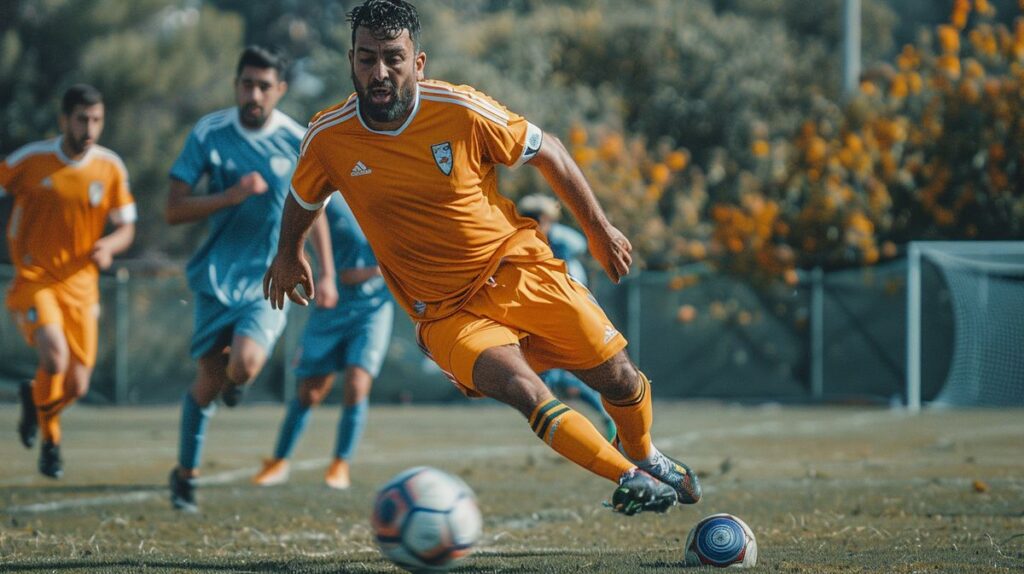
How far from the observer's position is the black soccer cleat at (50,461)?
29.4 ft

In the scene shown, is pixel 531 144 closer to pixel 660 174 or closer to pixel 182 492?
pixel 182 492

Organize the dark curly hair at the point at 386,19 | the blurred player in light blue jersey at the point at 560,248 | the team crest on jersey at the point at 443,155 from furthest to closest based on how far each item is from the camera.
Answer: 1. the blurred player in light blue jersey at the point at 560,248
2. the team crest on jersey at the point at 443,155
3. the dark curly hair at the point at 386,19

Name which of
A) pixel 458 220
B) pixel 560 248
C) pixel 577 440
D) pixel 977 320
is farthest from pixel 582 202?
pixel 977 320

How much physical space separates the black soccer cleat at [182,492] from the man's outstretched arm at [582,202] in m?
3.17

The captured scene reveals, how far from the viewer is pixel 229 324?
25.9ft

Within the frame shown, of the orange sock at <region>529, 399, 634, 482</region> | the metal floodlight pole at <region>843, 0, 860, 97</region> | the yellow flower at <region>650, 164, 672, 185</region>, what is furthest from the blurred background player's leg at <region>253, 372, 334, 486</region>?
the metal floodlight pole at <region>843, 0, 860, 97</region>

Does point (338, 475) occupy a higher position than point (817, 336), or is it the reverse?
point (338, 475)

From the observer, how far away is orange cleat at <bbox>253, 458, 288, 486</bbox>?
891cm

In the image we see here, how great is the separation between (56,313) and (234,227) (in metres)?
2.00

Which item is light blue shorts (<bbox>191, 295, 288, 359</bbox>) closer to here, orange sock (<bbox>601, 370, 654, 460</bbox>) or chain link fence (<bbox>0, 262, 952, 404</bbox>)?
orange sock (<bbox>601, 370, 654, 460</bbox>)

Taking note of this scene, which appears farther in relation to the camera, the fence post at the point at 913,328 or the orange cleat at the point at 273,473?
the fence post at the point at 913,328

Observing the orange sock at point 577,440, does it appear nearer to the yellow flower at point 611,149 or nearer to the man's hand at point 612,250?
the man's hand at point 612,250

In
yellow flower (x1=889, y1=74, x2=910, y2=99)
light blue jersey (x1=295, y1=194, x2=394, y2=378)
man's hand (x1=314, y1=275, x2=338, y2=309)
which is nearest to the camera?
man's hand (x1=314, y1=275, x2=338, y2=309)

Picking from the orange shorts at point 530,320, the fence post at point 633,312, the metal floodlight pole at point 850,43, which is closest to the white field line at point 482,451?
the orange shorts at point 530,320
